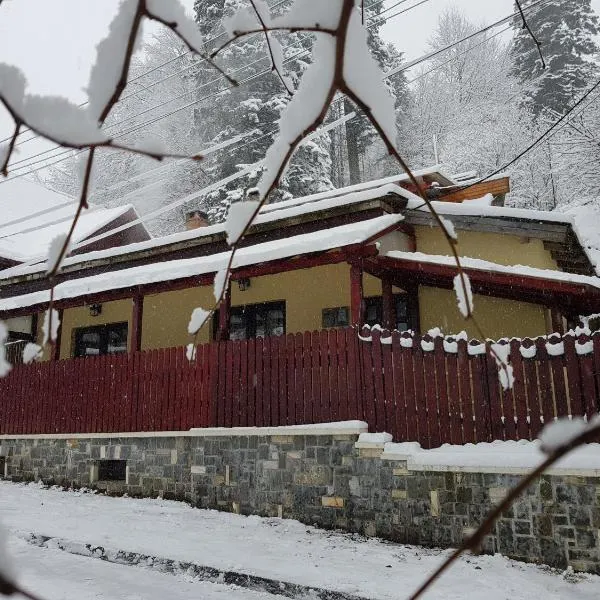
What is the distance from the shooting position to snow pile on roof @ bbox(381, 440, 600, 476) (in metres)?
5.92

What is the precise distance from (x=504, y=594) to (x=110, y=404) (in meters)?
7.85

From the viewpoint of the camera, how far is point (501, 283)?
30.1ft

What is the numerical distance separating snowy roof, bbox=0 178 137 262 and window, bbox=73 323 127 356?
3476 mm

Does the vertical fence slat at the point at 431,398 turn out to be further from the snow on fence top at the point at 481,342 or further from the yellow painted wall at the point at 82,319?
the yellow painted wall at the point at 82,319

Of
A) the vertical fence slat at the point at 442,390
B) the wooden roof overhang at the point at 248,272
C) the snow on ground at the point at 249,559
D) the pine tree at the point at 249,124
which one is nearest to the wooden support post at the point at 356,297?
the wooden roof overhang at the point at 248,272

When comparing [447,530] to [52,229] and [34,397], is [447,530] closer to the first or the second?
[34,397]

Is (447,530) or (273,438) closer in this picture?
(447,530)

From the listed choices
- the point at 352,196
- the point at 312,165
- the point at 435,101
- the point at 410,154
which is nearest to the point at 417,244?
the point at 352,196

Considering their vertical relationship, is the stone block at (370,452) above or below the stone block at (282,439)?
below

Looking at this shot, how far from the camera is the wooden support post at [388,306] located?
10.3 m

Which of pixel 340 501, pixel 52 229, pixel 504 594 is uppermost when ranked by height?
pixel 52 229

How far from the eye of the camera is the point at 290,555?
6.23 meters

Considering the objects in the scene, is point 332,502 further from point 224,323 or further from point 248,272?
point 248,272

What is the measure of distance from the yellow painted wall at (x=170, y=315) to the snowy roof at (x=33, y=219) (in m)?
4.56
